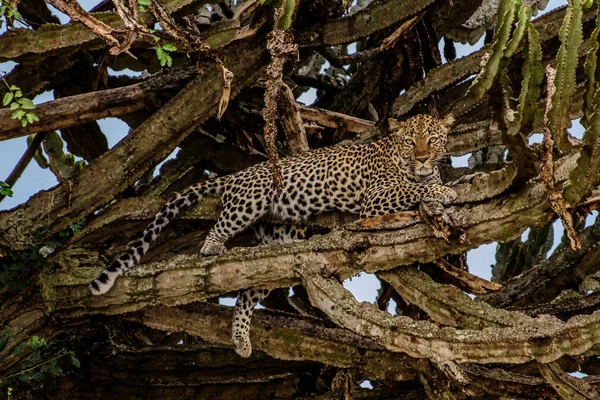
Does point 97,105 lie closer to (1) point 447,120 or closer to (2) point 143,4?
(2) point 143,4

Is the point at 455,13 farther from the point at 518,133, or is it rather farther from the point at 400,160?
the point at 518,133

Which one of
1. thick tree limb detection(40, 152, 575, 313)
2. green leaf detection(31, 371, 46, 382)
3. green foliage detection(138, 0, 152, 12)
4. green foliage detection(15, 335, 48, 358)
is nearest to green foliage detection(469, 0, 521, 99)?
thick tree limb detection(40, 152, 575, 313)

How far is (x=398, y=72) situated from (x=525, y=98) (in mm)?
4550

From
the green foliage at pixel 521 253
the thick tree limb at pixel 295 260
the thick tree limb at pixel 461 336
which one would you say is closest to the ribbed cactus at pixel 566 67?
the thick tree limb at pixel 295 260

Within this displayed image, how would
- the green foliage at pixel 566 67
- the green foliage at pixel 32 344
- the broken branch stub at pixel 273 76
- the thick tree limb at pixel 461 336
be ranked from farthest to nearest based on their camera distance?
the green foliage at pixel 32 344, the broken branch stub at pixel 273 76, the thick tree limb at pixel 461 336, the green foliage at pixel 566 67

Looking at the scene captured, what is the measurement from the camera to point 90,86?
9289 mm

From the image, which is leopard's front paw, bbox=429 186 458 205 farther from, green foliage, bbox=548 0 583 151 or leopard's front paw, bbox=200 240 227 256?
leopard's front paw, bbox=200 240 227 256

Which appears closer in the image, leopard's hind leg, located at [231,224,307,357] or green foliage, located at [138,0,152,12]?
green foliage, located at [138,0,152,12]

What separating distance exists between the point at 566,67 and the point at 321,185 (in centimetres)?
319

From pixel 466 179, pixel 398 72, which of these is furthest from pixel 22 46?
pixel 398 72

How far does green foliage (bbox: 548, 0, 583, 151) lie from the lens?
5.15 meters

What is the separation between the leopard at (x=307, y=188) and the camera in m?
8.07

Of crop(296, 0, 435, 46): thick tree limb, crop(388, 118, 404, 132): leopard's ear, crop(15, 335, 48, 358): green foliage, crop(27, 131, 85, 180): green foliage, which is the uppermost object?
crop(27, 131, 85, 180): green foliage

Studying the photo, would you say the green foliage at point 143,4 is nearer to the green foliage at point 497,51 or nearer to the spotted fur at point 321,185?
the green foliage at point 497,51
